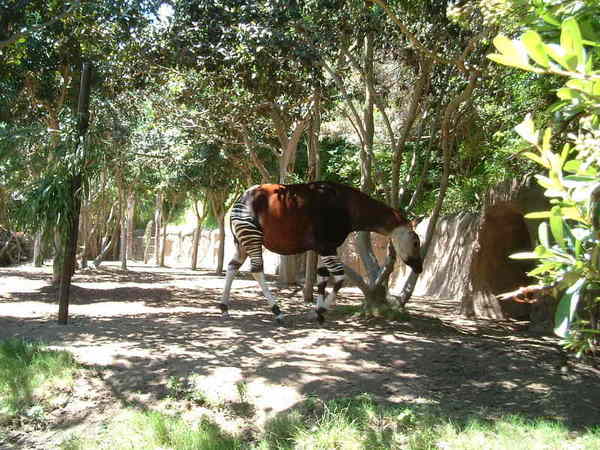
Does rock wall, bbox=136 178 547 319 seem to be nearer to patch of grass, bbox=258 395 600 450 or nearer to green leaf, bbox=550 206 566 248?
patch of grass, bbox=258 395 600 450

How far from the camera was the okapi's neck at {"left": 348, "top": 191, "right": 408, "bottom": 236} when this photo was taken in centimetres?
748

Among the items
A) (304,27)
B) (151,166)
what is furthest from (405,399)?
(151,166)

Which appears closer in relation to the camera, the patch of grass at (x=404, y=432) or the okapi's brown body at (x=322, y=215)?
the patch of grass at (x=404, y=432)

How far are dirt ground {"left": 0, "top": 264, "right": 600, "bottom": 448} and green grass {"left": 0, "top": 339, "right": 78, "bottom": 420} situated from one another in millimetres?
191

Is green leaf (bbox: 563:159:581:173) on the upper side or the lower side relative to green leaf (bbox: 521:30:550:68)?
lower

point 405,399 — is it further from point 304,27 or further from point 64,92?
point 64,92

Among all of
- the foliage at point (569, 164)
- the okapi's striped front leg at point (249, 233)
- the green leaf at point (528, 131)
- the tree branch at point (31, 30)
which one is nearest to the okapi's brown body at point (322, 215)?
the okapi's striped front leg at point (249, 233)

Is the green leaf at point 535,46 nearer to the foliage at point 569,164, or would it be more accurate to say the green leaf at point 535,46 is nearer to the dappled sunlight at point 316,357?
the foliage at point 569,164

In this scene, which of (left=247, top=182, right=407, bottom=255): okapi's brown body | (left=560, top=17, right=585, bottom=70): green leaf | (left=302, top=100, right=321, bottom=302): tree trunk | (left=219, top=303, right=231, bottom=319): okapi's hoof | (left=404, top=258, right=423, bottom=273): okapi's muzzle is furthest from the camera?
(left=302, top=100, right=321, bottom=302): tree trunk

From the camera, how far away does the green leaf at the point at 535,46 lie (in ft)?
4.02

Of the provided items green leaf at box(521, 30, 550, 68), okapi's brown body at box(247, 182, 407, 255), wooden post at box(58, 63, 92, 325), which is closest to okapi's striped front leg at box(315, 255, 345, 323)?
okapi's brown body at box(247, 182, 407, 255)

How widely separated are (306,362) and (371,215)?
273 centimetres

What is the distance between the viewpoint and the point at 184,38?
7422 mm

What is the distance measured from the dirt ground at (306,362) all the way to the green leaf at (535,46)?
3287 mm
